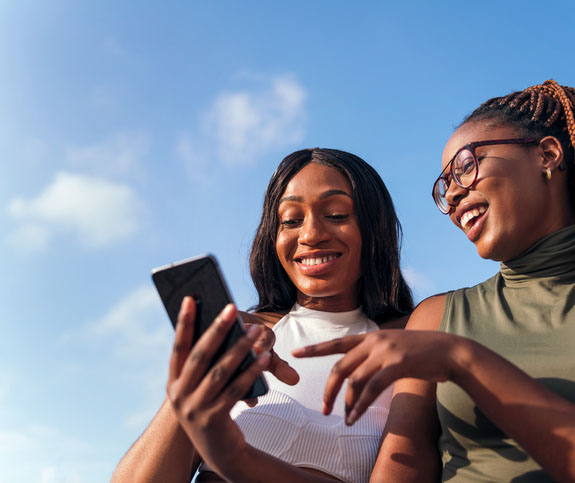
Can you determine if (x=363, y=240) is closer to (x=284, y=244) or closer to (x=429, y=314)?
(x=284, y=244)

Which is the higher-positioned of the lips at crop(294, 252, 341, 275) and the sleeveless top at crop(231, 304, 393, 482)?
the lips at crop(294, 252, 341, 275)

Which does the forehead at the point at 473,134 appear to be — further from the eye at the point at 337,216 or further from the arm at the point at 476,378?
the arm at the point at 476,378

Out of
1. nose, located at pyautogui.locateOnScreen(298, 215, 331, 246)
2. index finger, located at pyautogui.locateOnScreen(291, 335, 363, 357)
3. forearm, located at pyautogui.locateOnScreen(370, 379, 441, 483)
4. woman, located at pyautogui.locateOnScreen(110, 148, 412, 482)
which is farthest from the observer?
nose, located at pyautogui.locateOnScreen(298, 215, 331, 246)

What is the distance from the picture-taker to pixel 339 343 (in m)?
2.13

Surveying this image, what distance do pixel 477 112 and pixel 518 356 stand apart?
1527mm

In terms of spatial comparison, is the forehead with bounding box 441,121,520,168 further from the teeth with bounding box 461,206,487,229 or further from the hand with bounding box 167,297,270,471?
the hand with bounding box 167,297,270,471

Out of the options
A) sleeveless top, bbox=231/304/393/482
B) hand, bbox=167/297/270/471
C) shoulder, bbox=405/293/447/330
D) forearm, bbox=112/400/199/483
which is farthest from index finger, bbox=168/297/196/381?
shoulder, bbox=405/293/447/330

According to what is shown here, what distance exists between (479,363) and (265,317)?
2439mm

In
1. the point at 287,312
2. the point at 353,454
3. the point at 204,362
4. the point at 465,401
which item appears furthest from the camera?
the point at 287,312

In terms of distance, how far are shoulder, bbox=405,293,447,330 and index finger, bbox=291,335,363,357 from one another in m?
1.36

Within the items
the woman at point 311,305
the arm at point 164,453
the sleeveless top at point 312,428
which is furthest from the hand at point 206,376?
the sleeveless top at point 312,428

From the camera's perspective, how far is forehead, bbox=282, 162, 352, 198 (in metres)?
4.18

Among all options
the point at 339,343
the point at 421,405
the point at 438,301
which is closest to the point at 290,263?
the point at 438,301

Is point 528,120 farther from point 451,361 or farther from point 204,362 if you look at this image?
point 204,362
